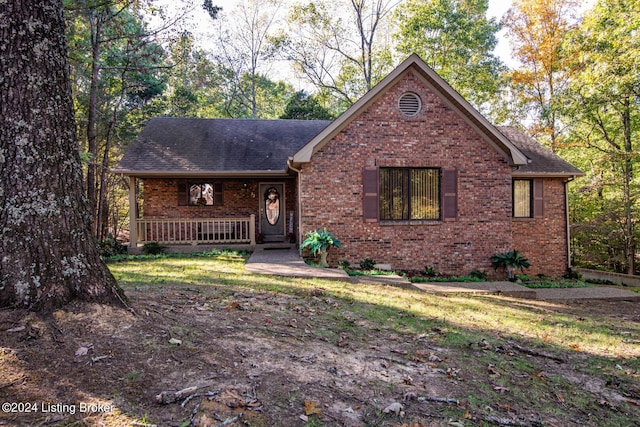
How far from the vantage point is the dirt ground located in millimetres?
2205

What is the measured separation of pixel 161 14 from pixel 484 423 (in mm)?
13285

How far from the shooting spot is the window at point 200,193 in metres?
12.8

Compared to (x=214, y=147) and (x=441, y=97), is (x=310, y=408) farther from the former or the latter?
(x=214, y=147)

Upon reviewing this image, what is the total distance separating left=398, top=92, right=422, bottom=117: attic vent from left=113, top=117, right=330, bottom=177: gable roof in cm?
416

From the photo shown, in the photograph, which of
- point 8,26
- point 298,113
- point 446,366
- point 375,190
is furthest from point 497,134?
point 298,113

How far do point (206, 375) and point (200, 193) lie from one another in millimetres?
11156

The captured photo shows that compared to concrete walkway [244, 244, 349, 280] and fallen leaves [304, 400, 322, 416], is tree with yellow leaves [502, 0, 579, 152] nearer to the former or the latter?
concrete walkway [244, 244, 349, 280]

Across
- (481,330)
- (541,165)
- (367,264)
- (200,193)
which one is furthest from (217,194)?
(541,165)

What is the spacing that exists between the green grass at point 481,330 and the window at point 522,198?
5.63 metres

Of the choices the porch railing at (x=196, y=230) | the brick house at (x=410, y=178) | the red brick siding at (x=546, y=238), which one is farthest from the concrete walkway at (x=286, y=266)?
the red brick siding at (x=546, y=238)

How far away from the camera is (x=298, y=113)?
20172 mm

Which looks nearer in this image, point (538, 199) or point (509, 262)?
point (509, 262)

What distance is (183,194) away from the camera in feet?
42.1

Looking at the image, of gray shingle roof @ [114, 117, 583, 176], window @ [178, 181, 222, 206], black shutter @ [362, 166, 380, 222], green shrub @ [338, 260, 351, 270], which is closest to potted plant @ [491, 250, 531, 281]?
gray shingle roof @ [114, 117, 583, 176]
